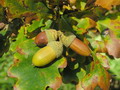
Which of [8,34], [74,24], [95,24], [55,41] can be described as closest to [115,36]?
[95,24]

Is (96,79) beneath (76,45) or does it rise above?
beneath

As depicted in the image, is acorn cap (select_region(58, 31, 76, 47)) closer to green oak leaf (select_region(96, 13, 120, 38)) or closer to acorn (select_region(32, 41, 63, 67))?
acorn (select_region(32, 41, 63, 67))

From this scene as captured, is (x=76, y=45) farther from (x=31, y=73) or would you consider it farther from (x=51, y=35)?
(x=31, y=73)

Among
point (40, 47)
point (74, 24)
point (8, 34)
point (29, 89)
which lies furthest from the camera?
point (8, 34)

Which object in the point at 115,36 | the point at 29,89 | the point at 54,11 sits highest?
the point at 54,11

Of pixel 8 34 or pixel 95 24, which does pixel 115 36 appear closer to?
pixel 95 24

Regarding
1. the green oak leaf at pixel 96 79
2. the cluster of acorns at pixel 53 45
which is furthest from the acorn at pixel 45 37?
the green oak leaf at pixel 96 79

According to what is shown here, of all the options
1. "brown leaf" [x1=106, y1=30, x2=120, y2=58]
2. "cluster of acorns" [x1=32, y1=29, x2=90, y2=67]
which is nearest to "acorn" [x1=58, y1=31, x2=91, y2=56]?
"cluster of acorns" [x1=32, y1=29, x2=90, y2=67]

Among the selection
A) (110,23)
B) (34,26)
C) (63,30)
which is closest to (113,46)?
(110,23)
